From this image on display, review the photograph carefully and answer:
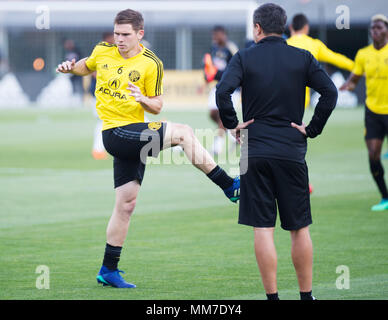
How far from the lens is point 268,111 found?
6223 millimetres

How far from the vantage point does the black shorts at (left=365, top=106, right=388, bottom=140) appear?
38.6 feet

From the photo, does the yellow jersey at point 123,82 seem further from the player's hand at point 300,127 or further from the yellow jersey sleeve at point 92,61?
the player's hand at point 300,127

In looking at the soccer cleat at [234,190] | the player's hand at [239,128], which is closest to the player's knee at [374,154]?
the soccer cleat at [234,190]

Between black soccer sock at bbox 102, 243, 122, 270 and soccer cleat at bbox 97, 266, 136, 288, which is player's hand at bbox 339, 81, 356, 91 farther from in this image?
soccer cleat at bbox 97, 266, 136, 288

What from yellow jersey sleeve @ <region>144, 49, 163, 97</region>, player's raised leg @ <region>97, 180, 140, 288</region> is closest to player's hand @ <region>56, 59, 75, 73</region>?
yellow jersey sleeve @ <region>144, 49, 163, 97</region>

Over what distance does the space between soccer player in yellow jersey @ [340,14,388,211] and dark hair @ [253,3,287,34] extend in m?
5.75

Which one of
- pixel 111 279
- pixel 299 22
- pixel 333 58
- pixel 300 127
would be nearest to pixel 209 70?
pixel 299 22

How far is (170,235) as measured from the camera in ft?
32.8

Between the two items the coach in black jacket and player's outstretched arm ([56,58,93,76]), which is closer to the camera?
the coach in black jacket

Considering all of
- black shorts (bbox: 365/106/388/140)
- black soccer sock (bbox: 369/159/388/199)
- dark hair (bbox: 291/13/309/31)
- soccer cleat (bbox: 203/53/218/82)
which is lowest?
black soccer sock (bbox: 369/159/388/199)

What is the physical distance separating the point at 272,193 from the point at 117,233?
72.3 inches

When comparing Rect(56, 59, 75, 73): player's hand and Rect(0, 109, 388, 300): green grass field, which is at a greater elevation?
Rect(56, 59, 75, 73): player's hand
